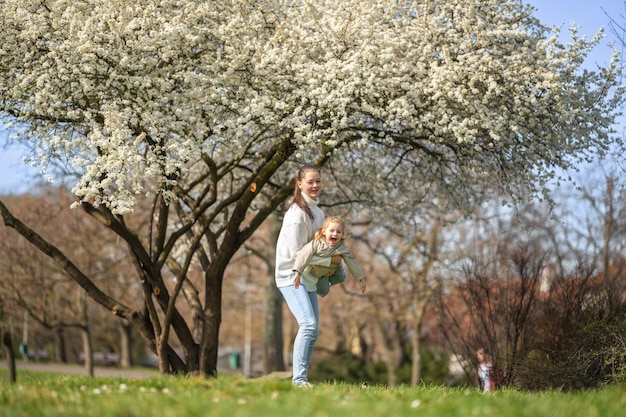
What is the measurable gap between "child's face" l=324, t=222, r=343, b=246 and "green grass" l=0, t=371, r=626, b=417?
1.71 meters

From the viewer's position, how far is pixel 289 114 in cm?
1179

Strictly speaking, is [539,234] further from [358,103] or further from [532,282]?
[358,103]

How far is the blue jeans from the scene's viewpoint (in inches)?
314

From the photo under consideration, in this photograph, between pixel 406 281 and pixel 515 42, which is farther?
pixel 406 281

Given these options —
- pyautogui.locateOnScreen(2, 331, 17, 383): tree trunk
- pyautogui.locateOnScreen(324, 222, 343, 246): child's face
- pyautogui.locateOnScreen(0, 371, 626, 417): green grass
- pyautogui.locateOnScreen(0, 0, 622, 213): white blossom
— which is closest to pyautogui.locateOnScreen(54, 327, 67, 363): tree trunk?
pyautogui.locateOnScreen(2, 331, 17, 383): tree trunk

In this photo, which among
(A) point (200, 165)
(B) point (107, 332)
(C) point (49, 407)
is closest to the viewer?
Answer: (C) point (49, 407)

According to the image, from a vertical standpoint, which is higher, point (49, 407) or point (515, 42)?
point (515, 42)

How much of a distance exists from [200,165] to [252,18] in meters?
4.33

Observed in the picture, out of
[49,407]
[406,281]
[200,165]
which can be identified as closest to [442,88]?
[200,165]

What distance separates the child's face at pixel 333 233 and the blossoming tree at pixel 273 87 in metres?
3.32

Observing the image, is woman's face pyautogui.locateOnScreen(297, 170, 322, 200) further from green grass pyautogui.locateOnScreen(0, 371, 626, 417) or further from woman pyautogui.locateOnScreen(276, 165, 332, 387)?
green grass pyautogui.locateOnScreen(0, 371, 626, 417)

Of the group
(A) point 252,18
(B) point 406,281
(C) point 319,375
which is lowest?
(C) point 319,375

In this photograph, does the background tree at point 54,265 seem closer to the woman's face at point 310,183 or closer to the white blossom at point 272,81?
the white blossom at point 272,81

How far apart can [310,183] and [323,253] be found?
0.73 meters
